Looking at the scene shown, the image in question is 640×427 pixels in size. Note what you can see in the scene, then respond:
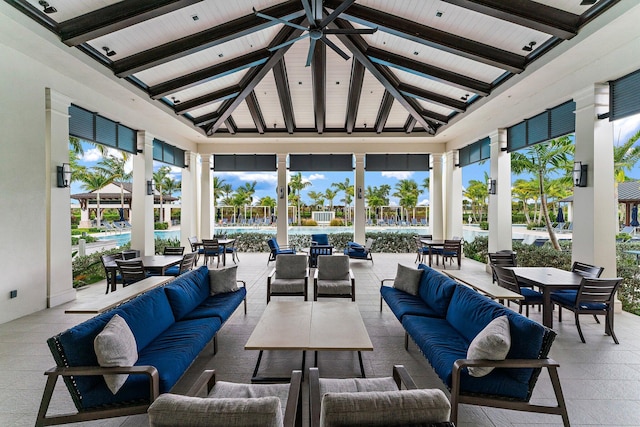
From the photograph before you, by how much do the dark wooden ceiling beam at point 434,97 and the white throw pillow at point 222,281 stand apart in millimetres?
6593

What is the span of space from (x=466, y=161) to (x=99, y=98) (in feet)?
34.1

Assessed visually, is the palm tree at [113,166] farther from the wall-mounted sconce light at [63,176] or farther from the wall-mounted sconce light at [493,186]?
the wall-mounted sconce light at [493,186]

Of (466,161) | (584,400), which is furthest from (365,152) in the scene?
(584,400)

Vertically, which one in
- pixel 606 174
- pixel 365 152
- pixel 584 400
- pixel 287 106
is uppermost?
pixel 287 106

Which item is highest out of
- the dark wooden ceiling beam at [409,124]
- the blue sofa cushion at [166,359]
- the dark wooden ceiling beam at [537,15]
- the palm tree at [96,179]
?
the dark wooden ceiling beam at [409,124]

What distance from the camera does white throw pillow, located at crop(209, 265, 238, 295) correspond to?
446 cm

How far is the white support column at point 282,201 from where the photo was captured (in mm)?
11469

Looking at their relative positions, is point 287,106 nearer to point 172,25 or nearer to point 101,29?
point 172,25

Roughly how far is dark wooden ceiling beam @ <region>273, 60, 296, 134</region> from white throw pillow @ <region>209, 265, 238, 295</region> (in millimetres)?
5411

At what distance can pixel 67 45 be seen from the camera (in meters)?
4.60

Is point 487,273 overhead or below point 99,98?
below

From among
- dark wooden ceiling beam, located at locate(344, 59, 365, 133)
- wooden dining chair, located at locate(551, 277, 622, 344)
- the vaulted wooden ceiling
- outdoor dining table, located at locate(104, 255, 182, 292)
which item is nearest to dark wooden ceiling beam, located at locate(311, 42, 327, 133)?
the vaulted wooden ceiling

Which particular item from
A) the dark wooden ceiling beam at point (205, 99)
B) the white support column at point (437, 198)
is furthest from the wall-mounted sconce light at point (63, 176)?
the white support column at point (437, 198)

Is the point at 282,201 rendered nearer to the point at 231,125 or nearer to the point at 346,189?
the point at 231,125
